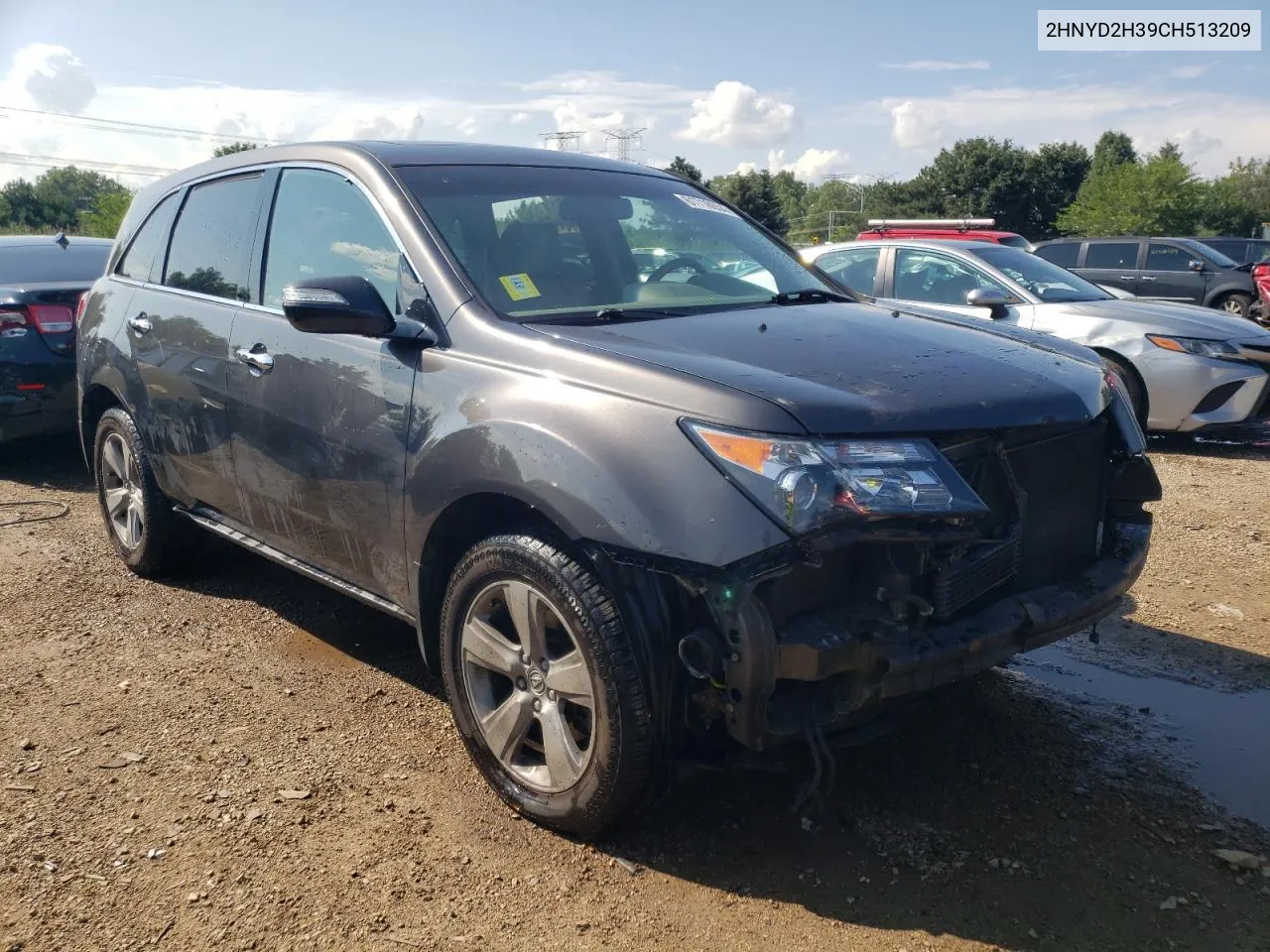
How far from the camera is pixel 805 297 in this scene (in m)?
3.73

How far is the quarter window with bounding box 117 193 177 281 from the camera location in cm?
473

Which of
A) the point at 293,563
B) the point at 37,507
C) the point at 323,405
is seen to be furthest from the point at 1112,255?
the point at 323,405

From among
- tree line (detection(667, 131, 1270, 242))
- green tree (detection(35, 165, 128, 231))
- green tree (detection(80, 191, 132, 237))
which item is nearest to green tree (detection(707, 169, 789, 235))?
tree line (detection(667, 131, 1270, 242))

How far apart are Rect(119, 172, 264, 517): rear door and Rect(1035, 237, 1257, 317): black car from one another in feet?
46.0

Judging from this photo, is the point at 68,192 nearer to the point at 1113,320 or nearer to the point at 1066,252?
the point at 1066,252

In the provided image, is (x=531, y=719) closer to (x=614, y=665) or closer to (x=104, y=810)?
(x=614, y=665)

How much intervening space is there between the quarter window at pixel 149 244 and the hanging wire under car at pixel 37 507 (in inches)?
82.9

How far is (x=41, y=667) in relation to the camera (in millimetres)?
4160

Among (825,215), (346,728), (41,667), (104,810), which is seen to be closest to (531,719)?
(346,728)

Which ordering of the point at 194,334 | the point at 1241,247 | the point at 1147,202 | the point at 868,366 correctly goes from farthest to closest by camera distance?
the point at 1147,202 < the point at 1241,247 < the point at 194,334 < the point at 868,366

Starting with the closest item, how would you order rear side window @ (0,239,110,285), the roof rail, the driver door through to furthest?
rear side window @ (0,239,110,285) → the driver door → the roof rail

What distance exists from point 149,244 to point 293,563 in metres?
1.93

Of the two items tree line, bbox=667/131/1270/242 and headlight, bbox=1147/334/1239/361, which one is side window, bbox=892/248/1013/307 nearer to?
headlight, bbox=1147/334/1239/361

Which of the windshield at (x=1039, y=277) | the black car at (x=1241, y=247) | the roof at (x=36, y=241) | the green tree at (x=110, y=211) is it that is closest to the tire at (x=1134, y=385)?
the windshield at (x=1039, y=277)
